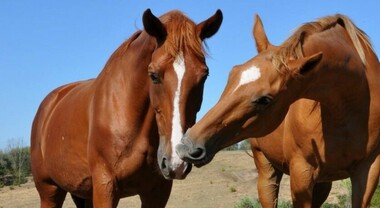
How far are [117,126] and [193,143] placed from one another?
1183 millimetres

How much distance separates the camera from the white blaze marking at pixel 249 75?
10.8ft

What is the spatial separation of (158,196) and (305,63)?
1743mm

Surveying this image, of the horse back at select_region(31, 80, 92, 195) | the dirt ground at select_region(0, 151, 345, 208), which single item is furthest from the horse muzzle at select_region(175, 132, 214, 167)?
the dirt ground at select_region(0, 151, 345, 208)

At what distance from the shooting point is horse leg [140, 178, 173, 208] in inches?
171

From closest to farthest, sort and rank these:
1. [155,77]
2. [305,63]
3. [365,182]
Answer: [305,63]
[155,77]
[365,182]

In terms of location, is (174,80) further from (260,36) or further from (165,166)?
(260,36)

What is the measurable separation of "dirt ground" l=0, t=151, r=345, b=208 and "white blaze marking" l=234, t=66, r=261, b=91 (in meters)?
11.3

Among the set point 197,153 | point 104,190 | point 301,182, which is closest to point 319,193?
point 301,182

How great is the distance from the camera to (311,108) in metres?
4.16

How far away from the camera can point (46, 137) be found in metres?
5.47

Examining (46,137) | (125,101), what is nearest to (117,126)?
(125,101)

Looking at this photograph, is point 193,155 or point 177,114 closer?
point 193,155

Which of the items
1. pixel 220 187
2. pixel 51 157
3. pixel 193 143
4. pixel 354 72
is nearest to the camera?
pixel 193 143

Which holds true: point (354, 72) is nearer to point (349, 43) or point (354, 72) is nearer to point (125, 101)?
point (349, 43)
